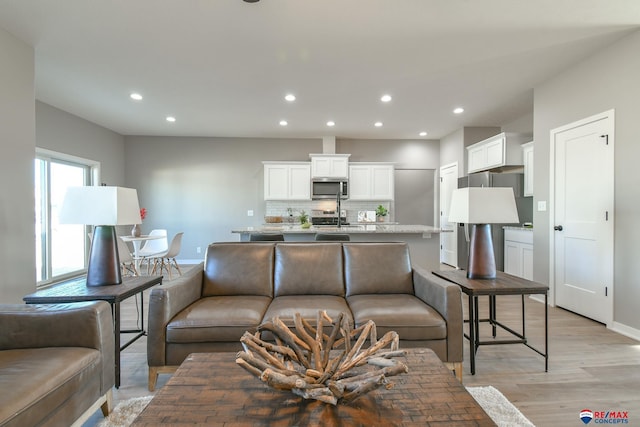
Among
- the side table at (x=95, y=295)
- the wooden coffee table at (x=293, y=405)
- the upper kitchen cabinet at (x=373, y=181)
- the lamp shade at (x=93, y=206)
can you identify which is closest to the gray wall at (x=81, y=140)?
the lamp shade at (x=93, y=206)

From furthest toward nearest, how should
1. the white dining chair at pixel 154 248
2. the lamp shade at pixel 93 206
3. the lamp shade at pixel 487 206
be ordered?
the white dining chair at pixel 154 248 < the lamp shade at pixel 487 206 < the lamp shade at pixel 93 206

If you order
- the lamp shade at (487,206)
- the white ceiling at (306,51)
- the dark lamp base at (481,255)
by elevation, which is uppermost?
the white ceiling at (306,51)

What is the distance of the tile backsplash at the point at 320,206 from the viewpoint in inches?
265

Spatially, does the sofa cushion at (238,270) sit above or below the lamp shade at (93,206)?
below

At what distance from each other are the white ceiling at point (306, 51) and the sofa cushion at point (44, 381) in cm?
242

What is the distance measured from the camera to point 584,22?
264 centimetres

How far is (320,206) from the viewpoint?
Answer: 681cm

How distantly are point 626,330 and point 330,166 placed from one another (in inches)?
191

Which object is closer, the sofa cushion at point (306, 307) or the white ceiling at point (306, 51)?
the sofa cushion at point (306, 307)

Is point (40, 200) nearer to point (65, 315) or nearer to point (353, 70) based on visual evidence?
point (65, 315)

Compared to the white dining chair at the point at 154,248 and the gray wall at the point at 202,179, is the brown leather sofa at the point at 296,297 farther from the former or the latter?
the gray wall at the point at 202,179

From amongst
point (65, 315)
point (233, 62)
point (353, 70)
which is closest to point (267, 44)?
point (233, 62)

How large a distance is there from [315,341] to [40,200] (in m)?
5.37

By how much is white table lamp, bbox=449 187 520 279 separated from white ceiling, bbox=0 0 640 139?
57.7 inches
